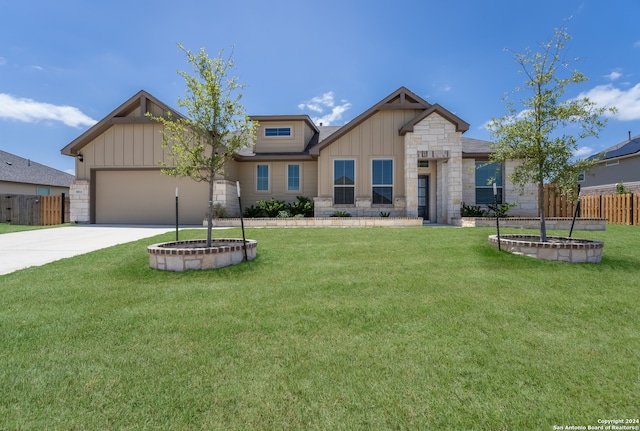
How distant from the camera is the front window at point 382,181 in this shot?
15938mm

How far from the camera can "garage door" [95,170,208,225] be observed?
53.8ft

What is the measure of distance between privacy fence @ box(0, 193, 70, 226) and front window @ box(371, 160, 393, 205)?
16.4 meters

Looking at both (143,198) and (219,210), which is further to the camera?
(143,198)

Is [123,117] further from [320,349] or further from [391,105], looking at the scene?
[320,349]

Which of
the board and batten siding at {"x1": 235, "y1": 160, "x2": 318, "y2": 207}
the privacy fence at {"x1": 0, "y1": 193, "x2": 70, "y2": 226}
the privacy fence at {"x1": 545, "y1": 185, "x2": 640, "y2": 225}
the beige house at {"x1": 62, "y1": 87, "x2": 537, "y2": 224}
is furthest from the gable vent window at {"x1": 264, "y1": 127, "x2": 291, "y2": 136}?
the privacy fence at {"x1": 545, "y1": 185, "x2": 640, "y2": 225}

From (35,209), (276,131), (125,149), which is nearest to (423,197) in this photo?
(276,131)

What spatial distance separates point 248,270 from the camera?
244 inches

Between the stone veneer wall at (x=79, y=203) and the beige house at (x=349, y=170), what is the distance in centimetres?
5

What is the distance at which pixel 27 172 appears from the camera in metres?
26.0

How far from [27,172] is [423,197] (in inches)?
1208

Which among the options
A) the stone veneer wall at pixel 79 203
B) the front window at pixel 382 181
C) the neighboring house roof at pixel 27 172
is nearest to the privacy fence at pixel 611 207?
the front window at pixel 382 181

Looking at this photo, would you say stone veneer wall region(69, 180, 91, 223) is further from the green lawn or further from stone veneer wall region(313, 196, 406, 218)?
the green lawn

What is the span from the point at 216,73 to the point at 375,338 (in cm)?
624

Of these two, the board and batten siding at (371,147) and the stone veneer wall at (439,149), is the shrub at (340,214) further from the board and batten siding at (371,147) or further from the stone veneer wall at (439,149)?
the stone veneer wall at (439,149)
